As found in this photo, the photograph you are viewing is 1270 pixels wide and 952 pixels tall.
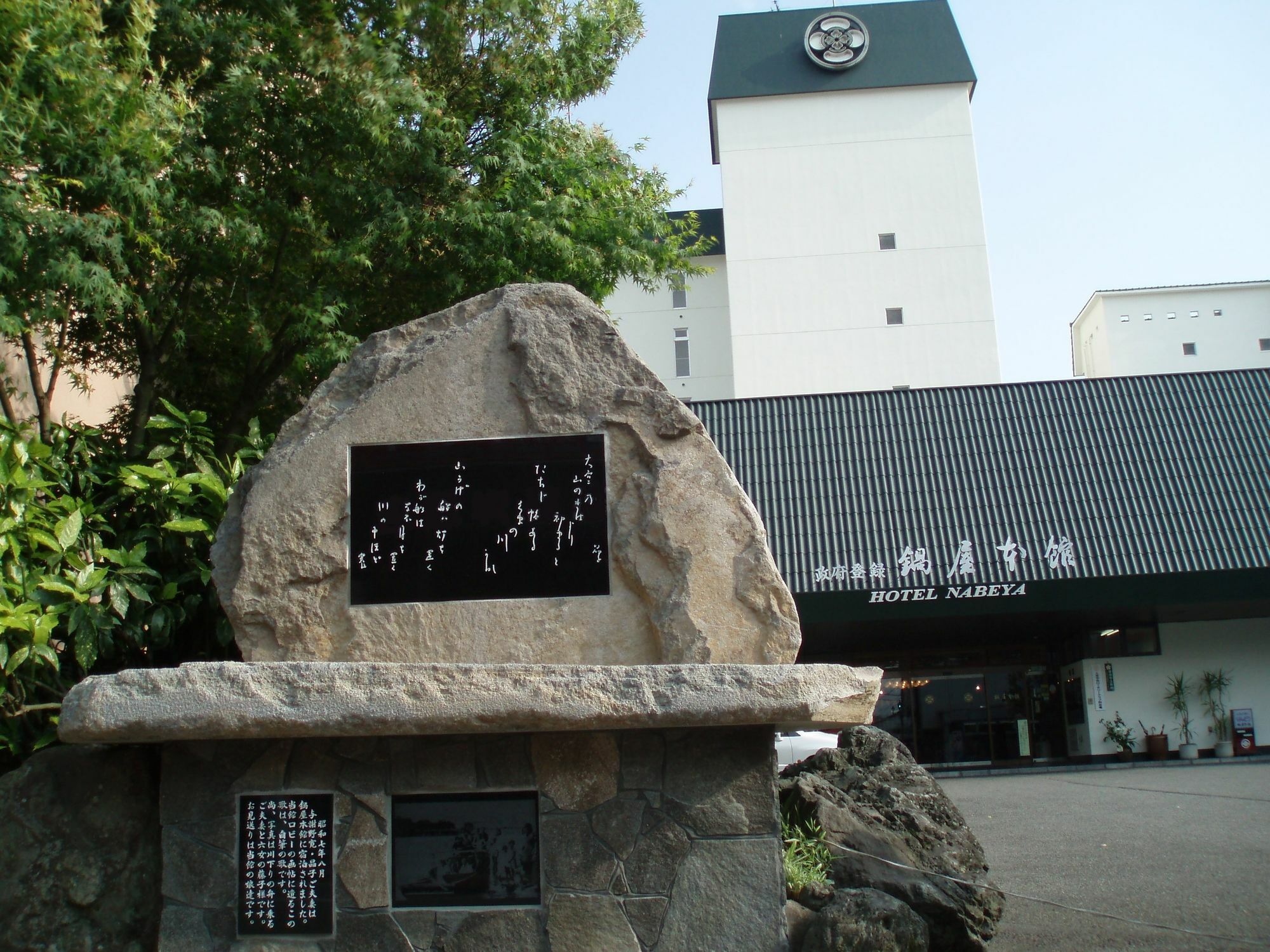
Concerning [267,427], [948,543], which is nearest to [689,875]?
[267,427]

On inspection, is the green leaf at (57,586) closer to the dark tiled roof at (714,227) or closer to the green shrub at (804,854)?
the green shrub at (804,854)

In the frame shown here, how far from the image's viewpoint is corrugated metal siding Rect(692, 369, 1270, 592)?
16.8 meters

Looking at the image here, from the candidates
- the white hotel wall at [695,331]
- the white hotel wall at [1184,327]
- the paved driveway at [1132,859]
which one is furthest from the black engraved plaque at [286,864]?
the white hotel wall at [1184,327]

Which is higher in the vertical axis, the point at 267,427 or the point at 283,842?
the point at 267,427

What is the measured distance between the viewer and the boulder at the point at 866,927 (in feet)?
15.7

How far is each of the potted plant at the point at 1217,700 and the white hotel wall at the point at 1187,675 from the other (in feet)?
0.30

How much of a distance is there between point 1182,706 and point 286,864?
18093mm

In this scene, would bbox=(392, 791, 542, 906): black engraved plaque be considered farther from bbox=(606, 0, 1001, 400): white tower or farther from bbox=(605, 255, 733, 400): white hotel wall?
bbox=(605, 255, 733, 400): white hotel wall

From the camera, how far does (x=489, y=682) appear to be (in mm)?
4605

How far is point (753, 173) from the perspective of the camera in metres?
29.4

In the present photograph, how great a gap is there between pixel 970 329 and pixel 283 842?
2601 cm

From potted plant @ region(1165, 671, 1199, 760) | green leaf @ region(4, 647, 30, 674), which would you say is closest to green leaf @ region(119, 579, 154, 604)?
green leaf @ region(4, 647, 30, 674)

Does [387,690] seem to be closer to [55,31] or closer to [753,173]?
[55,31]

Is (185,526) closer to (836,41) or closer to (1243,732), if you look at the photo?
(1243,732)
